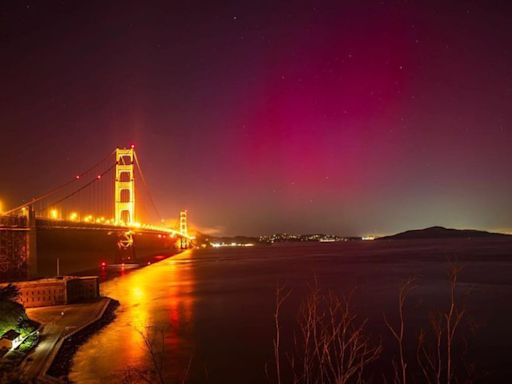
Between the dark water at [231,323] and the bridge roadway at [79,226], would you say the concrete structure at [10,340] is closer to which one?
the dark water at [231,323]

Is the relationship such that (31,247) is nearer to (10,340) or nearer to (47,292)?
(47,292)

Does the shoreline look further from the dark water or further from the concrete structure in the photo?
the concrete structure

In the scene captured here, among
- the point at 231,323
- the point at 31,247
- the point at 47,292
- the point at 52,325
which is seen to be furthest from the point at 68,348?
the point at 31,247

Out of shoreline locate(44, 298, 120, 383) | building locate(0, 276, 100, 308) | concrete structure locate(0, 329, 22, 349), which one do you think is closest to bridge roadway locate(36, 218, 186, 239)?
building locate(0, 276, 100, 308)


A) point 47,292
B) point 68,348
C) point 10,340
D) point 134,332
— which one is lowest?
point 134,332

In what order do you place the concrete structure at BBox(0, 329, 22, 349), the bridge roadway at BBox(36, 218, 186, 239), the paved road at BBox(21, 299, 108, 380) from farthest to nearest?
1. the bridge roadway at BBox(36, 218, 186, 239)
2. the concrete structure at BBox(0, 329, 22, 349)
3. the paved road at BBox(21, 299, 108, 380)
